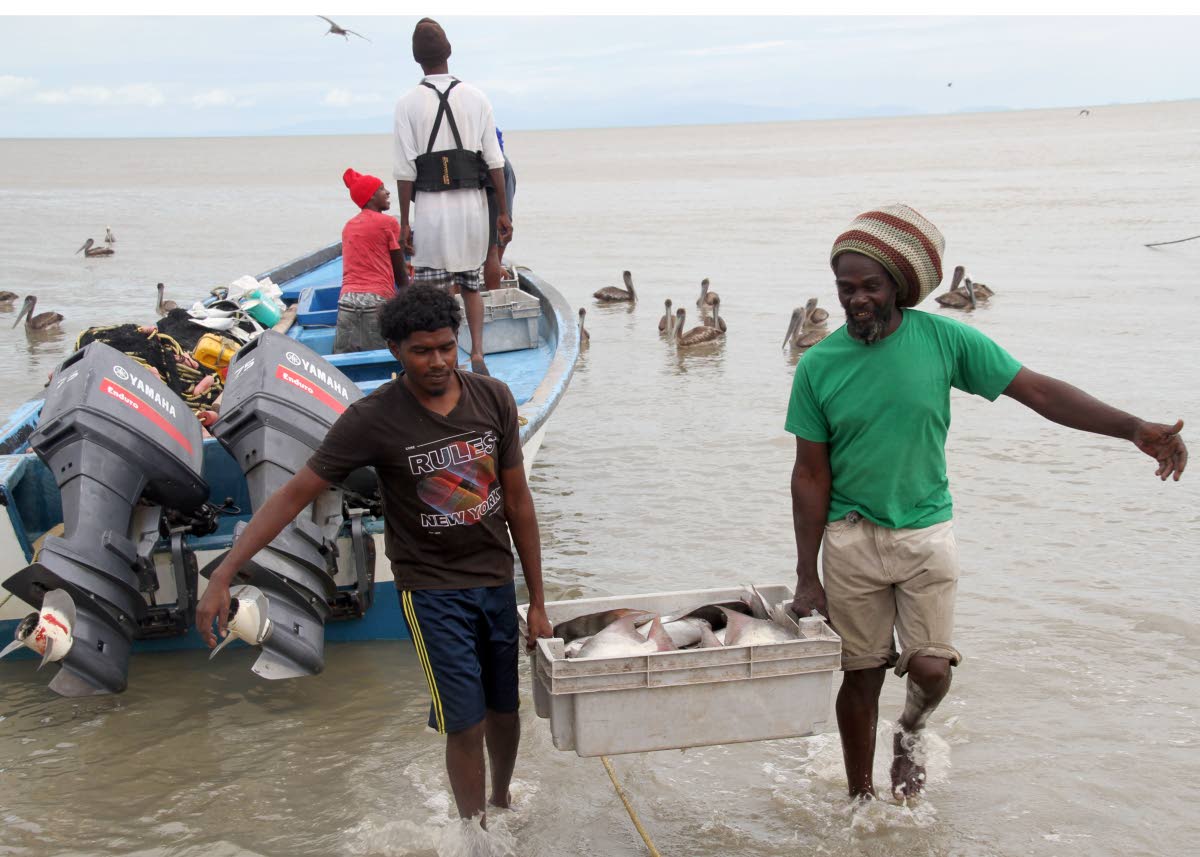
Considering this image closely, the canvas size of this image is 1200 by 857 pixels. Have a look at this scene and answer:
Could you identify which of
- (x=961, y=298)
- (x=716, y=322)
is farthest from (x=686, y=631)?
(x=961, y=298)

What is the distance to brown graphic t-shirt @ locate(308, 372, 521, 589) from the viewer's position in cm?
345

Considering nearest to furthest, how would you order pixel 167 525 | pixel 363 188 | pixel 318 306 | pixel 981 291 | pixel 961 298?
1. pixel 167 525
2. pixel 363 188
3. pixel 318 306
4. pixel 961 298
5. pixel 981 291

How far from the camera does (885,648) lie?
382cm

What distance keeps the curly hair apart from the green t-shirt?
1.09m

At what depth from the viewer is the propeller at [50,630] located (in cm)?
416

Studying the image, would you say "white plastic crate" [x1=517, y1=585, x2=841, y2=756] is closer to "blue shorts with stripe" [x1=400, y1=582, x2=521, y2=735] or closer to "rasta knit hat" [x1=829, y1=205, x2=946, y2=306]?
"blue shorts with stripe" [x1=400, y1=582, x2=521, y2=735]

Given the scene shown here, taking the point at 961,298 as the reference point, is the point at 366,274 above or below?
above

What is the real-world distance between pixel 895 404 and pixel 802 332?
1172cm

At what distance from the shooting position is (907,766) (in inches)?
162

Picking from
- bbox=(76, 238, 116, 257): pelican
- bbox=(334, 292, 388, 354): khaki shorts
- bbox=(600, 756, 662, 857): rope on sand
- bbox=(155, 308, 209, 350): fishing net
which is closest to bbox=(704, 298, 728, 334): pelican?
bbox=(334, 292, 388, 354): khaki shorts

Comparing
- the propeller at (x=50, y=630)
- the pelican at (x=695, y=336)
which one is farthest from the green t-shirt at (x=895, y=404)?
the pelican at (x=695, y=336)

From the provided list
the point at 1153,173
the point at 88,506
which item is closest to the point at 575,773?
the point at 88,506

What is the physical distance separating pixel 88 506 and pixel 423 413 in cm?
203

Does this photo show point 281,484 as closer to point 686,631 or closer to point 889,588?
point 686,631
